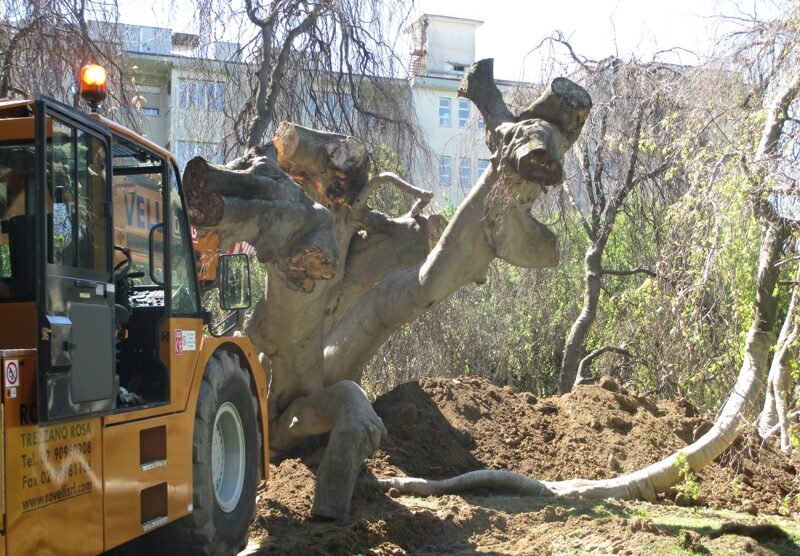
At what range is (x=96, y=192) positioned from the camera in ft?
15.3

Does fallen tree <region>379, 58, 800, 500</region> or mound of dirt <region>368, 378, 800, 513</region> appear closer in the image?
fallen tree <region>379, 58, 800, 500</region>

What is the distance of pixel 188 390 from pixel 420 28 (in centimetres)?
705

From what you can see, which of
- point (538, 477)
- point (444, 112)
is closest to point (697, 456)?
point (538, 477)

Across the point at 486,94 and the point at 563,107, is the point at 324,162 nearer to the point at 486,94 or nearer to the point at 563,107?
the point at 486,94

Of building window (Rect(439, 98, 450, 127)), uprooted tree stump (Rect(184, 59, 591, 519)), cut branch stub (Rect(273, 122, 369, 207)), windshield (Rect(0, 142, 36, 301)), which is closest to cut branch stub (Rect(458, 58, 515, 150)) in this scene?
uprooted tree stump (Rect(184, 59, 591, 519))

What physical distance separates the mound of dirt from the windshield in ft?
19.0

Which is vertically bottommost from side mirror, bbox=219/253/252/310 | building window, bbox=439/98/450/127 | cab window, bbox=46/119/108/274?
side mirror, bbox=219/253/252/310

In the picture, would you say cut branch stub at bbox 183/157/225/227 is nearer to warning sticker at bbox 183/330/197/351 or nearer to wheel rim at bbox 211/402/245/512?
wheel rim at bbox 211/402/245/512

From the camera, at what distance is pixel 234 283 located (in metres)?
6.27

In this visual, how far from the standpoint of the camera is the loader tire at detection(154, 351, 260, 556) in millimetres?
5551

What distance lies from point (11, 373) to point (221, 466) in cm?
267

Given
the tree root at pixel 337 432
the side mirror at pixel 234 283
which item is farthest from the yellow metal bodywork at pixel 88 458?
the tree root at pixel 337 432

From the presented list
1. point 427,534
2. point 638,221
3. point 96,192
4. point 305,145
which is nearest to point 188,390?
point 96,192

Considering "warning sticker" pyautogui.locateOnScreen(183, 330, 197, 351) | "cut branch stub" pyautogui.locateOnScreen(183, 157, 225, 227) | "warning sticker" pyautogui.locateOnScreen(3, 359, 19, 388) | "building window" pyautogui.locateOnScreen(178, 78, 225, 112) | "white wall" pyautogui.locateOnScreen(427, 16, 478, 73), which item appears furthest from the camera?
"white wall" pyautogui.locateOnScreen(427, 16, 478, 73)
